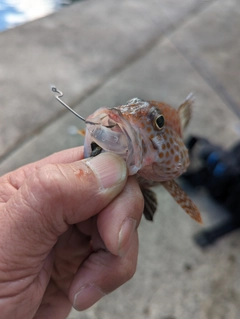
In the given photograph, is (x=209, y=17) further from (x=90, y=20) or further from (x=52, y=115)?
(x=52, y=115)

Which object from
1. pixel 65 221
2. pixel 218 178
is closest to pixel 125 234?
pixel 65 221

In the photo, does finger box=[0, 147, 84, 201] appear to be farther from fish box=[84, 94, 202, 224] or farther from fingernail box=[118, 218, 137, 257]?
fingernail box=[118, 218, 137, 257]

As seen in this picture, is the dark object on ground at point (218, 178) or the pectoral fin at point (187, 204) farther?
the dark object on ground at point (218, 178)

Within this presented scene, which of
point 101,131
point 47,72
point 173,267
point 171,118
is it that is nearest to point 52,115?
point 47,72

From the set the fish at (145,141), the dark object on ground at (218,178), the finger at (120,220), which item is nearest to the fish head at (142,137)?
the fish at (145,141)

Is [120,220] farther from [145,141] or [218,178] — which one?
[218,178]

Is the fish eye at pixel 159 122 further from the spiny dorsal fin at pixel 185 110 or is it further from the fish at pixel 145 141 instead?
the spiny dorsal fin at pixel 185 110
